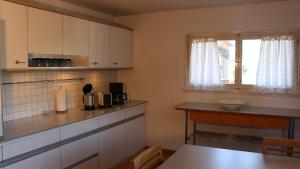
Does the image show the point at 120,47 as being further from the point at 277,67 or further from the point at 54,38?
the point at 277,67

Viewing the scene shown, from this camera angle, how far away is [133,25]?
437cm

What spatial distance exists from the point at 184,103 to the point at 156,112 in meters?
0.55

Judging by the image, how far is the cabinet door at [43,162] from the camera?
226 cm

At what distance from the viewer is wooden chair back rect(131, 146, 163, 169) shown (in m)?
1.74

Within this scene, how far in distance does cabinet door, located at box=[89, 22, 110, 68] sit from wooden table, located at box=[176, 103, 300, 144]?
4.13 ft

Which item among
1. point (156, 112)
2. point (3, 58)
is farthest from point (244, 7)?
point (3, 58)

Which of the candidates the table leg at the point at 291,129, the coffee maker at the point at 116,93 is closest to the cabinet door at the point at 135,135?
the coffee maker at the point at 116,93

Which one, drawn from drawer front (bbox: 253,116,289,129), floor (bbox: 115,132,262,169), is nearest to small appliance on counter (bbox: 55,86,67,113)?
floor (bbox: 115,132,262,169)

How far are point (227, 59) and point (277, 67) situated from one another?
0.65 m

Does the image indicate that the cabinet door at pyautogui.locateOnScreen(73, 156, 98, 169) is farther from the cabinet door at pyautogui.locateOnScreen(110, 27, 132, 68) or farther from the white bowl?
the white bowl

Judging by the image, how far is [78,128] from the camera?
2846mm

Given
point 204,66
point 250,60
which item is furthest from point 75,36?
point 250,60

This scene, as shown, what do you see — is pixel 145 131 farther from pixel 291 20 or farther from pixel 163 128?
pixel 291 20

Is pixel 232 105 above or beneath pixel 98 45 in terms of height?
beneath
